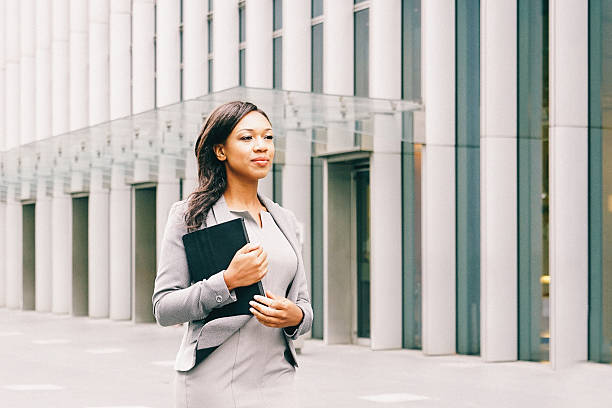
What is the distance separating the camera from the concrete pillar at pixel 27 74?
3459 centimetres

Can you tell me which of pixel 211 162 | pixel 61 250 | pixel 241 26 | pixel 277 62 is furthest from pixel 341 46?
pixel 211 162

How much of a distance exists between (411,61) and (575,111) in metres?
3.67

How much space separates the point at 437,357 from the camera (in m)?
16.8

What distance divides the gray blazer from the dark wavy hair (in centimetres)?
3

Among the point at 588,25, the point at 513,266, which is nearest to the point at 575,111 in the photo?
the point at 588,25

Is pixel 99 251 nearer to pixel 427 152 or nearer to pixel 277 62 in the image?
pixel 277 62

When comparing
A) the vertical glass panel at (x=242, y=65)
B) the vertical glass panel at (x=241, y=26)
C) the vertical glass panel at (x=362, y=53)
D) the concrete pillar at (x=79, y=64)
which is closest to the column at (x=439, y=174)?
the vertical glass panel at (x=362, y=53)

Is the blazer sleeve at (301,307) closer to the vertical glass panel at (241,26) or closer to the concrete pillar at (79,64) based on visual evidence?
the vertical glass panel at (241,26)

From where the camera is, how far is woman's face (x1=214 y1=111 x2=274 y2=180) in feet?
10.1

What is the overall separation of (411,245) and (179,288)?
15070mm

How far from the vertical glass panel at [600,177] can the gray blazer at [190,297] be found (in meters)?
12.3

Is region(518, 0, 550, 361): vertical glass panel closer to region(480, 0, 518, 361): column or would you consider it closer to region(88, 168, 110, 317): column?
region(480, 0, 518, 361): column

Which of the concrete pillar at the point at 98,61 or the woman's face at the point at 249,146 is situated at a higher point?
the concrete pillar at the point at 98,61

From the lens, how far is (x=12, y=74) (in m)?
36.2
